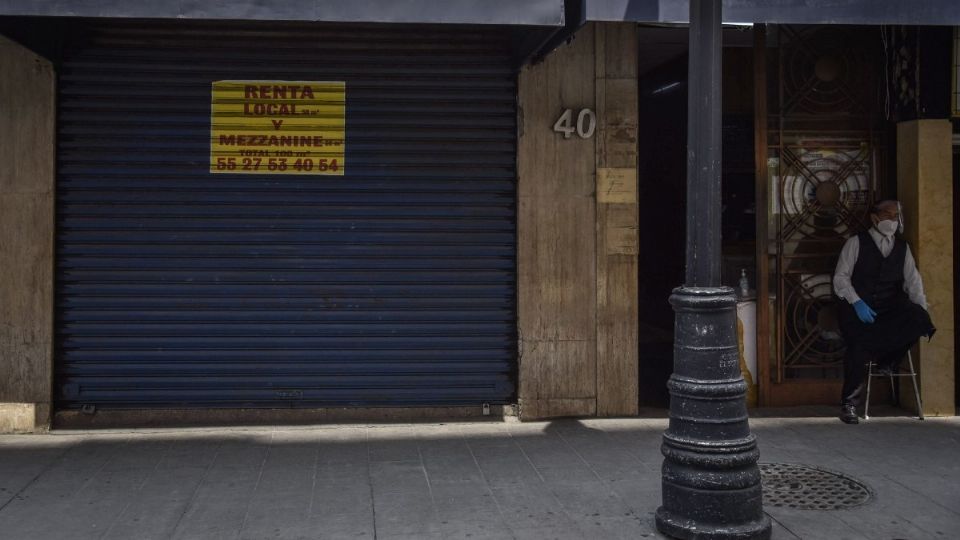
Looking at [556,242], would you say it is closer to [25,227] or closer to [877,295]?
[877,295]

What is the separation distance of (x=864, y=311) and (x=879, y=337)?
308 mm

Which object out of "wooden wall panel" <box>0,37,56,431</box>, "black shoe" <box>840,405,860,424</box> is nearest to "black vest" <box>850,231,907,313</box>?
"black shoe" <box>840,405,860,424</box>

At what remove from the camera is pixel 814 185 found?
9.04 m

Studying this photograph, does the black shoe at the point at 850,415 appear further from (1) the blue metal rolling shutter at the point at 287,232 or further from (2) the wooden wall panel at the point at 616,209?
(1) the blue metal rolling shutter at the point at 287,232

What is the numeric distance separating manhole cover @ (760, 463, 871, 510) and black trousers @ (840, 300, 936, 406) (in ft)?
5.88

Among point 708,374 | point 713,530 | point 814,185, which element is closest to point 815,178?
point 814,185

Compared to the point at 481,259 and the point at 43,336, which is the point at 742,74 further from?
the point at 43,336

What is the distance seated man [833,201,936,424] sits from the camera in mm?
8258

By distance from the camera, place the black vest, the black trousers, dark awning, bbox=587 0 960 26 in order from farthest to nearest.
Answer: the black vest < the black trousers < dark awning, bbox=587 0 960 26

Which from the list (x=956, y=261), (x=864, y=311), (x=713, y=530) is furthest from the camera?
(x=956, y=261)

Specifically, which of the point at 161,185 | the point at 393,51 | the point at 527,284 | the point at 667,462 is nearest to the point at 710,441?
the point at 667,462

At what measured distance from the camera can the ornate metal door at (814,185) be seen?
901cm

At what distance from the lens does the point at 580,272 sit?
8500mm

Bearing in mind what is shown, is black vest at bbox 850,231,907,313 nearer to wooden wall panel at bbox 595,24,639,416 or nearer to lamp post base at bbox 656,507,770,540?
wooden wall panel at bbox 595,24,639,416
